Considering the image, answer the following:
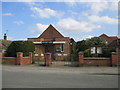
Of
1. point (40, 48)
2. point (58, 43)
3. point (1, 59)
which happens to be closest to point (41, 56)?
point (40, 48)

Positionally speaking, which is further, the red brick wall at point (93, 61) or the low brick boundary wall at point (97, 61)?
the red brick wall at point (93, 61)

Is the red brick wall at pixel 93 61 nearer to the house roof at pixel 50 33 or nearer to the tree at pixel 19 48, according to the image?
the tree at pixel 19 48

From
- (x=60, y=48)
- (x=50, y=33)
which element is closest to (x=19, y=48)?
(x=60, y=48)

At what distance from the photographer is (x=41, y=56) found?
115 ft

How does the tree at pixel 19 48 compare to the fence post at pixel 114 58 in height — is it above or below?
above

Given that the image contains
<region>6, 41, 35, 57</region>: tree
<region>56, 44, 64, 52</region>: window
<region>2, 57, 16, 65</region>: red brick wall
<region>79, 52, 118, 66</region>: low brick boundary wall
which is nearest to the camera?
<region>79, 52, 118, 66</region>: low brick boundary wall

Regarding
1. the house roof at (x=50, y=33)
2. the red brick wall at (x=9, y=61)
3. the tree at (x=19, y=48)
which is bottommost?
the red brick wall at (x=9, y=61)

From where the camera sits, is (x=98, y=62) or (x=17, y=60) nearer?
(x=98, y=62)

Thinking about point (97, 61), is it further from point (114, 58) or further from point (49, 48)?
point (49, 48)

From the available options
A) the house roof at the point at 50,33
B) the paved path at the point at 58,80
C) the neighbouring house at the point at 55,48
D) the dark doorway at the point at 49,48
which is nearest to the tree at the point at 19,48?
the neighbouring house at the point at 55,48

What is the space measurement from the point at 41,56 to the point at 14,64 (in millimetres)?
12730

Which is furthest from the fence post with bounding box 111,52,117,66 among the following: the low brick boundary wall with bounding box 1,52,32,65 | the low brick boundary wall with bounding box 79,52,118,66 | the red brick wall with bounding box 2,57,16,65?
the red brick wall with bounding box 2,57,16,65

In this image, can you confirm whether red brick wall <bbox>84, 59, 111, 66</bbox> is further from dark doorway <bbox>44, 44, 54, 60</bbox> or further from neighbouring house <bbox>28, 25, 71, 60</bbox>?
dark doorway <bbox>44, 44, 54, 60</bbox>

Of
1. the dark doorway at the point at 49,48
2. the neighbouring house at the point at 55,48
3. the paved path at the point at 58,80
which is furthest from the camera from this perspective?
the dark doorway at the point at 49,48
